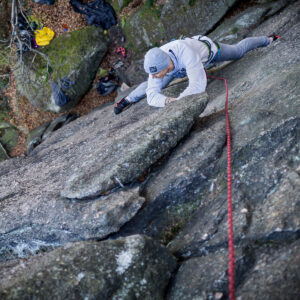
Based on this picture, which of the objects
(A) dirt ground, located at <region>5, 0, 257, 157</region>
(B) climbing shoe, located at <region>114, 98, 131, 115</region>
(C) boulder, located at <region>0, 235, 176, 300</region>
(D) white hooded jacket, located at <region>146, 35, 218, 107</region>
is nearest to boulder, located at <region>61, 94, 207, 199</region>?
(D) white hooded jacket, located at <region>146, 35, 218, 107</region>

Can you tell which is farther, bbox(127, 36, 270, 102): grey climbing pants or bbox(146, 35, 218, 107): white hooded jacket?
bbox(127, 36, 270, 102): grey climbing pants

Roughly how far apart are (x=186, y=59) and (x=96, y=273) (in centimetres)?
392

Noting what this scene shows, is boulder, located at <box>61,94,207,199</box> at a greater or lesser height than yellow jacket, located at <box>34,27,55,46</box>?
lesser

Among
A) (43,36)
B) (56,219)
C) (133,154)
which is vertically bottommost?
(56,219)

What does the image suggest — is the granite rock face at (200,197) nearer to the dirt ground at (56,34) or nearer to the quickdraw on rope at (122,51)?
the dirt ground at (56,34)

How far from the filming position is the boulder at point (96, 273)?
272cm

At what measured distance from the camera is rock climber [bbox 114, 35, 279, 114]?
4781mm

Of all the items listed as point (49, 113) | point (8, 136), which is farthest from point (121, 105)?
point (8, 136)

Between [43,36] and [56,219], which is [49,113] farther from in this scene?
[56,219]

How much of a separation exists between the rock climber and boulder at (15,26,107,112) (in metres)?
5.43

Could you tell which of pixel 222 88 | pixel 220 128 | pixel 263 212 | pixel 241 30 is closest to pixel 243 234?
pixel 263 212

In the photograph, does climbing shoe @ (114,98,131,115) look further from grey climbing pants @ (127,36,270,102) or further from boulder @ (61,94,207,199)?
boulder @ (61,94,207,199)

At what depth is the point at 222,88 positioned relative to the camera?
6273mm

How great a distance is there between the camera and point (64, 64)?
1019 centimetres
